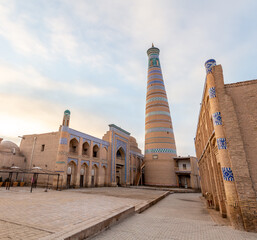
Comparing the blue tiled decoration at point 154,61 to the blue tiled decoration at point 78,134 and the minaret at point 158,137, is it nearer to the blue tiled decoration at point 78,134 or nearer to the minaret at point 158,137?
the minaret at point 158,137

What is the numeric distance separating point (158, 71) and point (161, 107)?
665 cm

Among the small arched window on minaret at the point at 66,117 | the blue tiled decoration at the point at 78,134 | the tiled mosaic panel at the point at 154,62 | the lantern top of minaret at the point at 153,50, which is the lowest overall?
the blue tiled decoration at the point at 78,134

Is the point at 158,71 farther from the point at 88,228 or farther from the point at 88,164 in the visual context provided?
the point at 88,228

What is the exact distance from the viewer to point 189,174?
23.4 meters

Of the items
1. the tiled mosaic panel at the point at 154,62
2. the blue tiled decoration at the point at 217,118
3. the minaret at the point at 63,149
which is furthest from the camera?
the tiled mosaic panel at the point at 154,62

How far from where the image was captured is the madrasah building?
16625 millimetres

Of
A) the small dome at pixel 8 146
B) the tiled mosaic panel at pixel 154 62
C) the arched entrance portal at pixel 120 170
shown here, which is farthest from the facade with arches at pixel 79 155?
the tiled mosaic panel at pixel 154 62

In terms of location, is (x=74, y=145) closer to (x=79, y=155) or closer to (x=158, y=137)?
(x=79, y=155)

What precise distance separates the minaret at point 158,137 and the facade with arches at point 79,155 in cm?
354

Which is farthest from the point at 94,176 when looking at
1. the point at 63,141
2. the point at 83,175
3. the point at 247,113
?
the point at 247,113

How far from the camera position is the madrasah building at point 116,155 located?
54.5 ft

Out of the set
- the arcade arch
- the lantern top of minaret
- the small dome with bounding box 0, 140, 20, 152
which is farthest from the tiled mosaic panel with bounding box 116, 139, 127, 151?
the lantern top of minaret

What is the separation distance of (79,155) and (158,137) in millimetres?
11615

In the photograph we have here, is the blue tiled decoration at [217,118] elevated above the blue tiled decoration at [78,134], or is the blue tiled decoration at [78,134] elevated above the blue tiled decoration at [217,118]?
the blue tiled decoration at [78,134]
